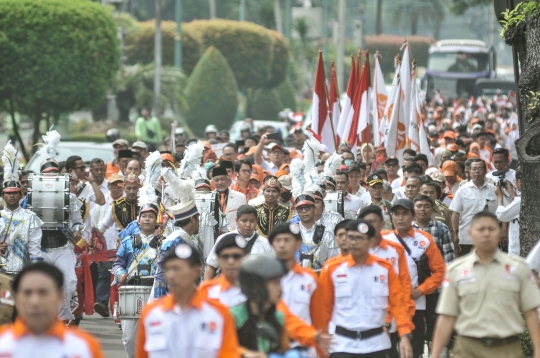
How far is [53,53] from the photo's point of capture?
2780cm

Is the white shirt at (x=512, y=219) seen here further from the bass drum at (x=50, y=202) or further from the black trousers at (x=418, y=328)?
the bass drum at (x=50, y=202)

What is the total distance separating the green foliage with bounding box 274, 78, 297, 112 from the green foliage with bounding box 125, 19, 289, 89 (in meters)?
3.14

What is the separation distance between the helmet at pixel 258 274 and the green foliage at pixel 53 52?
21.8m

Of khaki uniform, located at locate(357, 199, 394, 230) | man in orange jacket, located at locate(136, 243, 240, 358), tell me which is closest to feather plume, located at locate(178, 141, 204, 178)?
khaki uniform, located at locate(357, 199, 394, 230)

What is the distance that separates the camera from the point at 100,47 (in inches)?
1139

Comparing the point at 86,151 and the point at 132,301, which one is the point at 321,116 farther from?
the point at 132,301

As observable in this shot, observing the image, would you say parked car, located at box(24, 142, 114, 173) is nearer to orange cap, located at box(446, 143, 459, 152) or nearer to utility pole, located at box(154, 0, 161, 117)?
orange cap, located at box(446, 143, 459, 152)

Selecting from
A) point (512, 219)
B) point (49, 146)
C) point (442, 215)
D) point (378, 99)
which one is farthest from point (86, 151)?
point (512, 219)

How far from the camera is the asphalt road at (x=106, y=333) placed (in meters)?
11.9

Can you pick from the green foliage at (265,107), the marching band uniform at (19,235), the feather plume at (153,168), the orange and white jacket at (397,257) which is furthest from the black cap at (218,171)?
the green foliage at (265,107)

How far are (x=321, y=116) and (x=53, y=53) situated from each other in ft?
34.8

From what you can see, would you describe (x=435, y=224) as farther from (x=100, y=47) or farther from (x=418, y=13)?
(x=418, y=13)

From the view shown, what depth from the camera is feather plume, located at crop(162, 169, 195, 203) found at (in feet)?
34.3

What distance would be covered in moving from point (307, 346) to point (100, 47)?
→ 2313 cm
